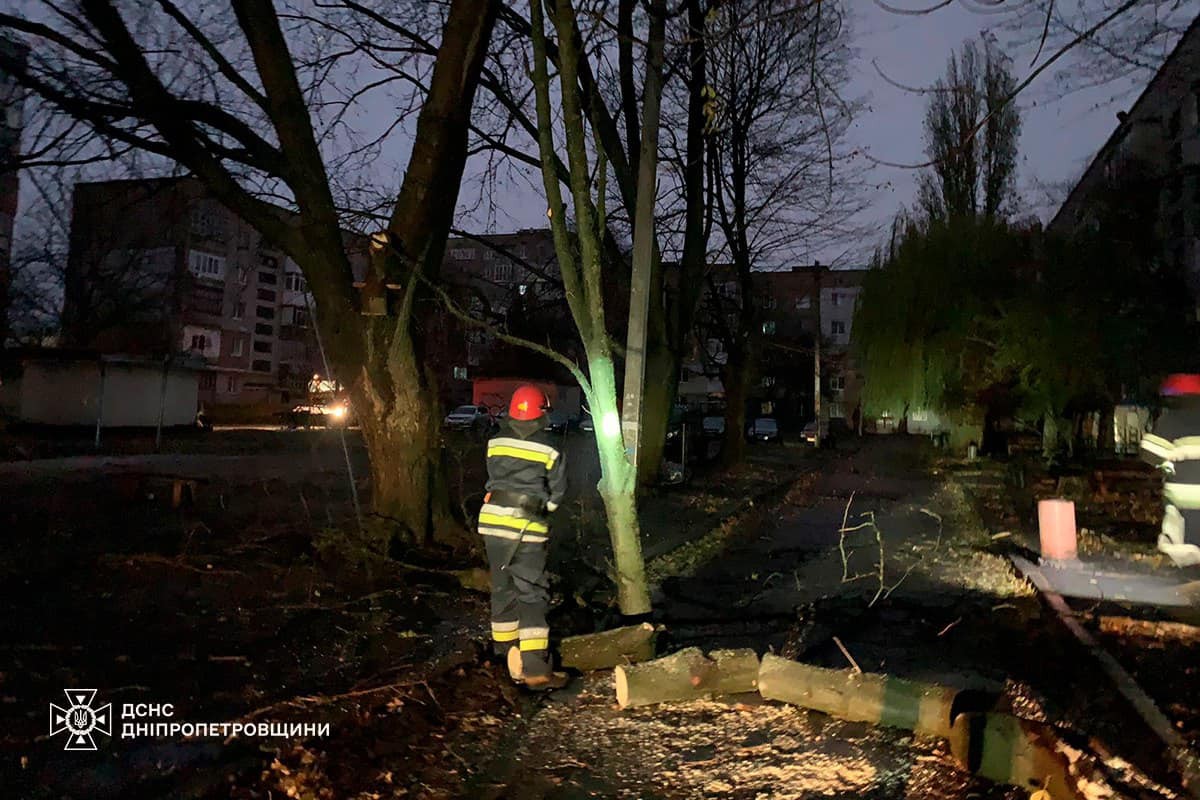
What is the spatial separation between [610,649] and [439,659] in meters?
1.20

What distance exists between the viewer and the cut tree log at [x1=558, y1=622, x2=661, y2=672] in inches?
233

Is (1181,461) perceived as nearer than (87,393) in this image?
Yes

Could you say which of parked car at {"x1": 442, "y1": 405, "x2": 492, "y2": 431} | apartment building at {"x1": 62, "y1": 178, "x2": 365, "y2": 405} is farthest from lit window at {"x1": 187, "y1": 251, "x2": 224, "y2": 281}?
parked car at {"x1": 442, "y1": 405, "x2": 492, "y2": 431}

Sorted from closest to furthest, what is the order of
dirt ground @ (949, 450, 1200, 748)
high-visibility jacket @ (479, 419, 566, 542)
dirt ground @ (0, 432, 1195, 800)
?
dirt ground @ (0, 432, 1195, 800)
high-visibility jacket @ (479, 419, 566, 542)
dirt ground @ (949, 450, 1200, 748)

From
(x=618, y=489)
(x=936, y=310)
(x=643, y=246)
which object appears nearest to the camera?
(x=618, y=489)

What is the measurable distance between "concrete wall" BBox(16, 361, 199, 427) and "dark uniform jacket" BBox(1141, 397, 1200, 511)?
2738 cm

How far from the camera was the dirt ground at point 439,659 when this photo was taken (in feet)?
13.9

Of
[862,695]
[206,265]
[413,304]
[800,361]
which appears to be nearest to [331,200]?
[413,304]

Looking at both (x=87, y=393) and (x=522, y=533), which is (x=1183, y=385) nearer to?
(x=522, y=533)

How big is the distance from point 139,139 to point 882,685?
8.38 m

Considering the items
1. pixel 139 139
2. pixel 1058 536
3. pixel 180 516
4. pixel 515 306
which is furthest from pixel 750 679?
pixel 515 306
